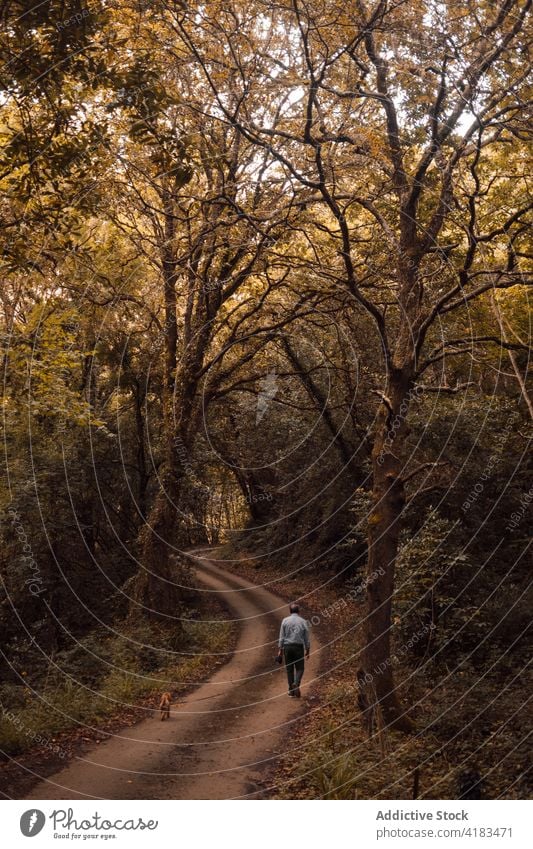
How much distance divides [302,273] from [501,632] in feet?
29.0

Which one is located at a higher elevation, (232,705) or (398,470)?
(398,470)

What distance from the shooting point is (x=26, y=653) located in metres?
18.5

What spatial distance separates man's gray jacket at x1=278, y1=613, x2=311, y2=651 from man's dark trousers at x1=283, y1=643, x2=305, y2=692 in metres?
0.08

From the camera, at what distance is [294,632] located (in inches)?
510

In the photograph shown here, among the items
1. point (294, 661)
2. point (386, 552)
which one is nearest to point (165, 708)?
point (294, 661)

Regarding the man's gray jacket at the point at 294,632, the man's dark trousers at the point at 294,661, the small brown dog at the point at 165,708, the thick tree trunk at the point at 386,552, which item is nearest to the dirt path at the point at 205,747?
the small brown dog at the point at 165,708

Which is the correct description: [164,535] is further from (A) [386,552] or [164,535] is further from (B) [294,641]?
(A) [386,552]

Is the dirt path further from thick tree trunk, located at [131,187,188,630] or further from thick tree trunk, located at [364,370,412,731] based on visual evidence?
thick tree trunk, located at [131,187,188,630]

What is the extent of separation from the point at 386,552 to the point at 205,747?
4206mm


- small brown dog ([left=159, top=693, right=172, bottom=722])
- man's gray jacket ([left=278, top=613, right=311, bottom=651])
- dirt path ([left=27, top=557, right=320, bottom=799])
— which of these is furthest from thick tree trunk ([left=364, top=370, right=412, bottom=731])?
small brown dog ([left=159, top=693, right=172, bottom=722])

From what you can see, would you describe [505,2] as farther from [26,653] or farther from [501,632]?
[26,653]

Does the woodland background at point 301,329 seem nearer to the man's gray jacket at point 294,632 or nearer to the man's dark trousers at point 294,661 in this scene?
the man's dark trousers at point 294,661

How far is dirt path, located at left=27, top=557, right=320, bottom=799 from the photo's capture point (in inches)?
324
